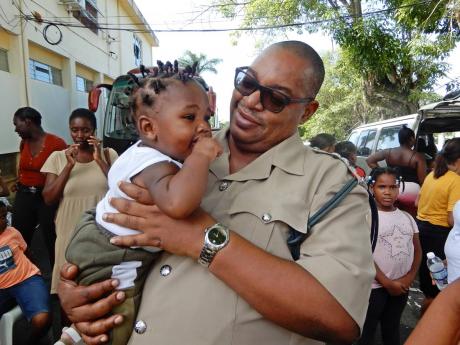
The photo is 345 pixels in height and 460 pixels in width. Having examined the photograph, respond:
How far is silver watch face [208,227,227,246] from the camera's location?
116 cm

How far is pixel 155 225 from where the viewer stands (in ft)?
3.99

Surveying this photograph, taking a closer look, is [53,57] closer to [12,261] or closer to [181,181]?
[12,261]

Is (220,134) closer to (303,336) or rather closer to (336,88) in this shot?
(303,336)

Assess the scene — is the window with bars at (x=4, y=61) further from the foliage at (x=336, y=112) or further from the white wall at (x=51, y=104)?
the foliage at (x=336, y=112)

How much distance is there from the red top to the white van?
4.86 m

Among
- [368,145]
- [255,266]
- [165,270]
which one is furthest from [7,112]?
[255,266]

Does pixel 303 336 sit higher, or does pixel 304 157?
pixel 304 157

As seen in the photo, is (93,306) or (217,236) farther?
(93,306)

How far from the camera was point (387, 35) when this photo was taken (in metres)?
11.0

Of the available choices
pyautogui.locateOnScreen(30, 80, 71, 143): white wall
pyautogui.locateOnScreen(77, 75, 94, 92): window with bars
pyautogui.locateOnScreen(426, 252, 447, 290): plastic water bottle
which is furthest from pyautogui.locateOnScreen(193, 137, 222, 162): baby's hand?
pyautogui.locateOnScreen(77, 75, 94, 92): window with bars

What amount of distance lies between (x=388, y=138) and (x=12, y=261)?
Answer: 20.9 ft

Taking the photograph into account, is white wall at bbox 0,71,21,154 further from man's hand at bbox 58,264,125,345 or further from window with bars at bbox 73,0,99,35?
man's hand at bbox 58,264,125,345

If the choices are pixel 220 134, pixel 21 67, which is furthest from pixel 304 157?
pixel 21 67

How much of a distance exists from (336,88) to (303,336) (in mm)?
23099
